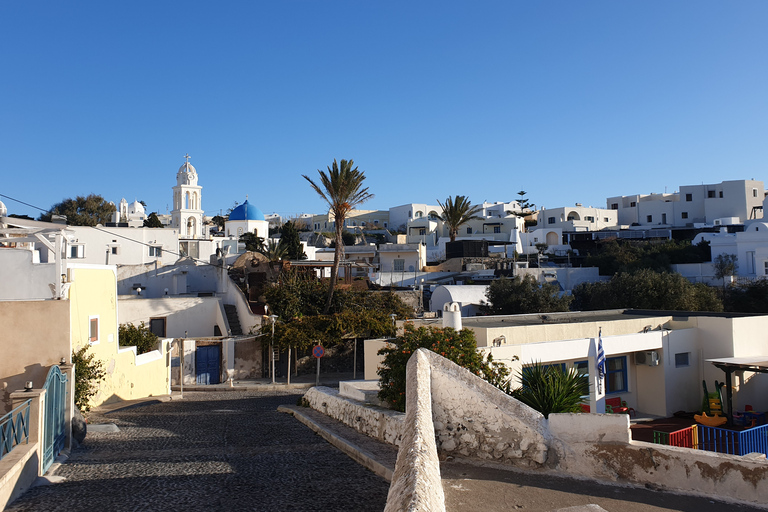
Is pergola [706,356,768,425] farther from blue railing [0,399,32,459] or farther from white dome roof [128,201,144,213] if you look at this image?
white dome roof [128,201,144,213]

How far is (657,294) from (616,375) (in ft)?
61.2

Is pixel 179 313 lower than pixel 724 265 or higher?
lower

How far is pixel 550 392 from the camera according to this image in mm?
8766

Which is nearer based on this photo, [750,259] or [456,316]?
[456,316]

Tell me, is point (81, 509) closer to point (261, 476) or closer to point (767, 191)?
point (261, 476)

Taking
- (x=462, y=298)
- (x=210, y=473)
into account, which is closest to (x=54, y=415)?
(x=210, y=473)

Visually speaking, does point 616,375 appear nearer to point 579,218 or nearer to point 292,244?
point 292,244

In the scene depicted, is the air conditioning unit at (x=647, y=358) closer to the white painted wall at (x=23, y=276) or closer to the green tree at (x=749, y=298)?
the white painted wall at (x=23, y=276)

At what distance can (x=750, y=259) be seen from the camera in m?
49.0

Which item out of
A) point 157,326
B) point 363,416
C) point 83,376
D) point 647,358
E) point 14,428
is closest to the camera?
point 14,428

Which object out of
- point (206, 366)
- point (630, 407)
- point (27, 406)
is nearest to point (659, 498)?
Result: point (27, 406)

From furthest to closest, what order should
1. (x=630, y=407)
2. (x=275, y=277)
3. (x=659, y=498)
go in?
(x=275, y=277), (x=630, y=407), (x=659, y=498)

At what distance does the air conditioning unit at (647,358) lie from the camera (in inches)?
774

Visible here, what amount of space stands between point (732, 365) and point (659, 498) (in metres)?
13.6
